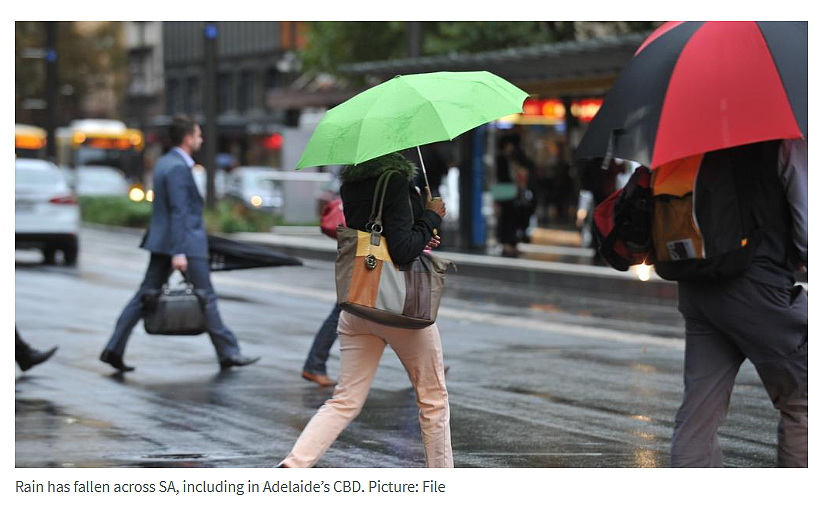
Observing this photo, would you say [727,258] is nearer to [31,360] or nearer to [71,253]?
[31,360]

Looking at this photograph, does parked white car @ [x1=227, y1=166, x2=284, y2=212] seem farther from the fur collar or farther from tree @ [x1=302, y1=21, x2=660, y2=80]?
the fur collar

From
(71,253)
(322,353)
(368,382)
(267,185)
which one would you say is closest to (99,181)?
(267,185)

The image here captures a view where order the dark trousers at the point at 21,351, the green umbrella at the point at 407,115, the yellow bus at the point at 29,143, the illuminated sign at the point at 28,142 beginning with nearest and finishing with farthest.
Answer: the green umbrella at the point at 407,115 → the dark trousers at the point at 21,351 → the yellow bus at the point at 29,143 → the illuminated sign at the point at 28,142

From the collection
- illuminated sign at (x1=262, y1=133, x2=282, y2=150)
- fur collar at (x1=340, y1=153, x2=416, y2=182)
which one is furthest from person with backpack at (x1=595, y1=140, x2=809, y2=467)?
illuminated sign at (x1=262, y1=133, x2=282, y2=150)

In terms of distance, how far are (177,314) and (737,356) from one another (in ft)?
17.0

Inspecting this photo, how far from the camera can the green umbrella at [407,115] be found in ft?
17.0

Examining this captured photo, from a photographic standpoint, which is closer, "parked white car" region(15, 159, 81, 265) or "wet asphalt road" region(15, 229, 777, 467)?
"wet asphalt road" region(15, 229, 777, 467)

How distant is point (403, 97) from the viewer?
5.38 metres

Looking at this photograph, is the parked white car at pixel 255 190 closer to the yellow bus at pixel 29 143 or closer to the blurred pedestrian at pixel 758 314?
the yellow bus at pixel 29 143

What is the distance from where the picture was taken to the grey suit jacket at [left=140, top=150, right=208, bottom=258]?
9336 millimetres

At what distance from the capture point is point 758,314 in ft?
15.9

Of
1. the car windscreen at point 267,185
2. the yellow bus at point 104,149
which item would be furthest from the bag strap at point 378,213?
the yellow bus at point 104,149

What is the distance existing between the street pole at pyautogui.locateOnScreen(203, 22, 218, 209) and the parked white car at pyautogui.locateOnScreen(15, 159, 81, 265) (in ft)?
17.9
